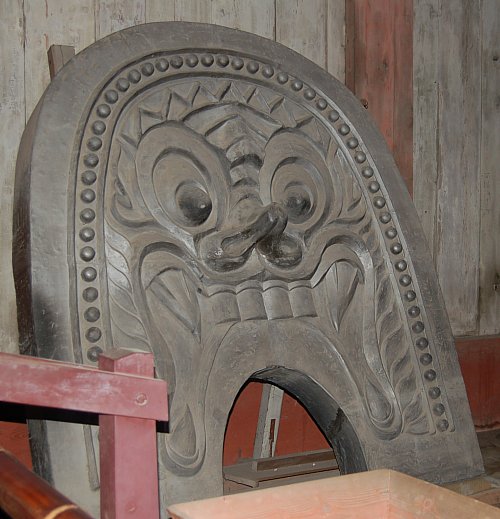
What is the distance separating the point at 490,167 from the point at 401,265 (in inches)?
32.2

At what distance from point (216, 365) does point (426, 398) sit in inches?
18.9

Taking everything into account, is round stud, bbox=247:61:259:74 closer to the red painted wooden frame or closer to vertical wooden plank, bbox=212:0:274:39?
vertical wooden plank, bbox=212:0:274:39

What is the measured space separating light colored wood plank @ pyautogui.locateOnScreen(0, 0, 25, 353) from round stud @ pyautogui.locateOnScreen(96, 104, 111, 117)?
33cm

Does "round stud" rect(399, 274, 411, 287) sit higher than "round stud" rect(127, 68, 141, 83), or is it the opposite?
"round stud" rect(127, 68, 141, 83)

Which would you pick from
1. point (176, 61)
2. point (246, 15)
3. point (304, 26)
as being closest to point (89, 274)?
Result: point (176, 61)

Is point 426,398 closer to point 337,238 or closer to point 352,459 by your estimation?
point 352,459

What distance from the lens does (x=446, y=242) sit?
223 centimetres

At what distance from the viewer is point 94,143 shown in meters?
1.38

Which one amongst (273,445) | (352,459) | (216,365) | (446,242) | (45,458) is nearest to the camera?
(45,458)

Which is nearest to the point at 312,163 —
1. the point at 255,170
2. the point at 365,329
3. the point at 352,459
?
the point at 255,170

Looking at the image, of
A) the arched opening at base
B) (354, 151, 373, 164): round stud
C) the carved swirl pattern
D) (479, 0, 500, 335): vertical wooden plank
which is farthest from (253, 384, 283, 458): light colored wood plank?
(479, 0, 500, 335): vertical wooden plank

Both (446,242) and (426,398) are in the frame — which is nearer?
(426,398)

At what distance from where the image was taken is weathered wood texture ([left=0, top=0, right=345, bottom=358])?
1.64 meters

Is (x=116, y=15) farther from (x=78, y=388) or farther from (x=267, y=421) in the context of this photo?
(x=78, y=388)
